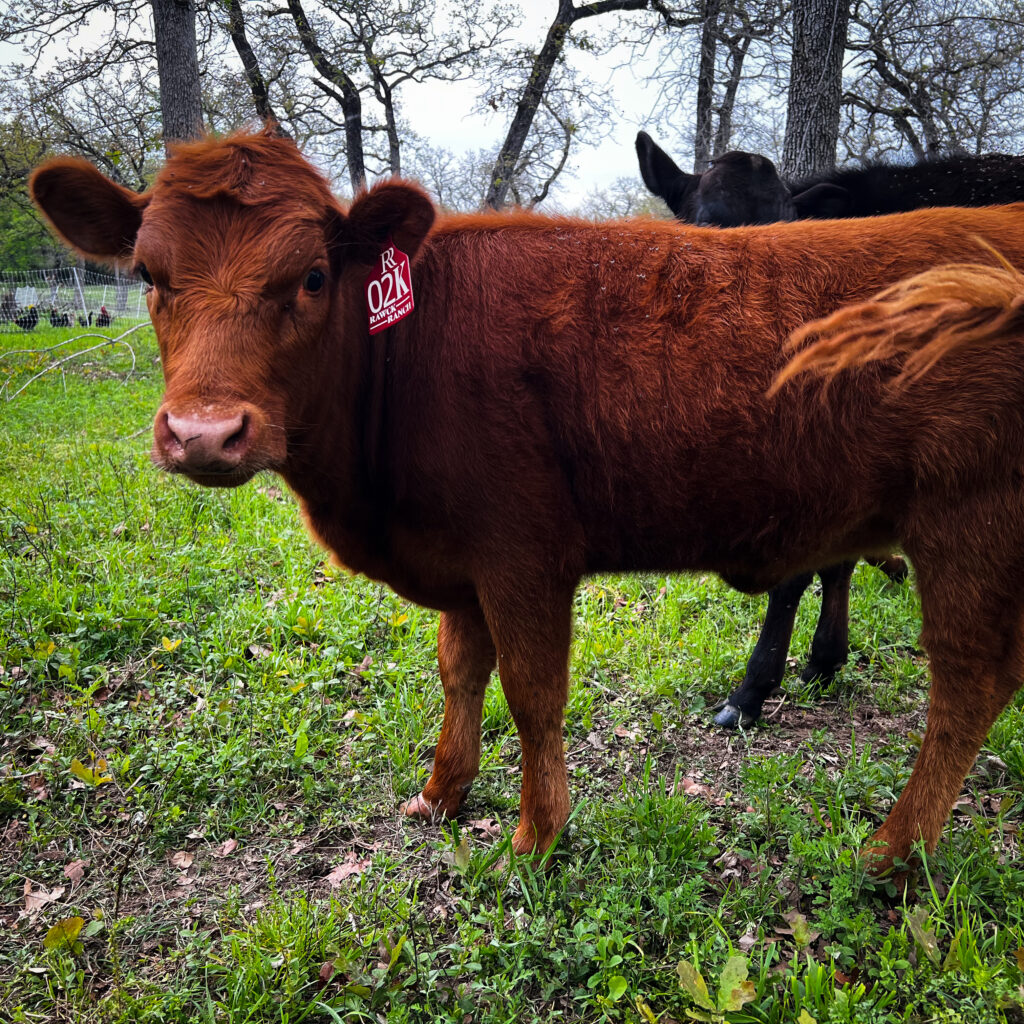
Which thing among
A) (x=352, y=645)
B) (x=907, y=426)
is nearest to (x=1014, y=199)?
(x=907, y=426)

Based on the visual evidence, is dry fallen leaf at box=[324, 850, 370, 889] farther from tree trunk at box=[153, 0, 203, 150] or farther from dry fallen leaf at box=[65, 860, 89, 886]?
tree trunk at box=[153, 0, 203, 150]

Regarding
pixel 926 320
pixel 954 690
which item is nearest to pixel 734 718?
pixel 954 690

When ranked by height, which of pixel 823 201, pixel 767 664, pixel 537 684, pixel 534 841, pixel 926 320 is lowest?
pixel 534 841

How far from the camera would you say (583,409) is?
94.7 inches

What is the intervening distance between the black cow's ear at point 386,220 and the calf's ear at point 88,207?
703 mm

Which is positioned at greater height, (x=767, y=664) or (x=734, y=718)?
(x=767, y=664)

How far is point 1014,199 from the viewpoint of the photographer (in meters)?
3.88

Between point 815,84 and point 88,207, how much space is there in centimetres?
632

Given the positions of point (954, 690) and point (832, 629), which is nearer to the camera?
point (954, 690)

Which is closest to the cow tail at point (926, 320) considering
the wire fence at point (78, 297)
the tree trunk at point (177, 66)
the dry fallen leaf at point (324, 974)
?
the dry fallen leaf at point (324, 974)

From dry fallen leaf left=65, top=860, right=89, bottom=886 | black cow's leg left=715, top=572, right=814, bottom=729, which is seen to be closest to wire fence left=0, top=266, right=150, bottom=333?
dry fallen leaf left=65, top=860, right=89, bottom=886

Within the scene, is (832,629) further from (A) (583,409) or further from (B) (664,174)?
(B) (664,174)

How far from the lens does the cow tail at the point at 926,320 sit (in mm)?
2107

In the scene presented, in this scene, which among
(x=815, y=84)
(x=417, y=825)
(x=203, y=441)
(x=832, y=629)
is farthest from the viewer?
(x=815, y=84)
